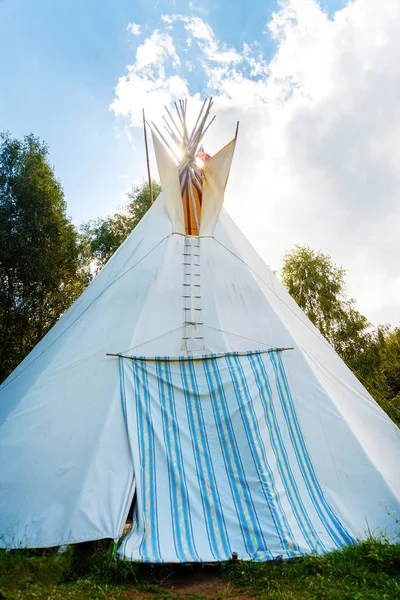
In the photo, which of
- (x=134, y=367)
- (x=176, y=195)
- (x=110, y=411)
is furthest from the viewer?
(x=176, y=195)

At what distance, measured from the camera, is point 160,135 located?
504cm

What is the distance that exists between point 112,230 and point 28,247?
9.56ft

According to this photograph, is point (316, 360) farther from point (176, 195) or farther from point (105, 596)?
point (105, 596)

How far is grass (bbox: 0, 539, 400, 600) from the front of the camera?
2006 millimetres

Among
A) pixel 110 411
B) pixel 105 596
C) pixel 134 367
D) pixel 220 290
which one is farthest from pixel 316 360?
pixel 105 596

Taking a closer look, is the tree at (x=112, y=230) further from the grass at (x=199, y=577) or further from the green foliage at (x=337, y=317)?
the grass at (x=199, y=577)

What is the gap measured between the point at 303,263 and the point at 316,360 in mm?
7409

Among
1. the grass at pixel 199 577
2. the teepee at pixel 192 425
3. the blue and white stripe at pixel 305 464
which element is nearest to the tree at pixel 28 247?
the teepee at pixel 192 425

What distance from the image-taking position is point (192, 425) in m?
3.09

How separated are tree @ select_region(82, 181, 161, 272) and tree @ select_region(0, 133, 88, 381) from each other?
110 centimetres

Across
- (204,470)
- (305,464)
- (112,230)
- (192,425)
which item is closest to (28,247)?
(112,230)

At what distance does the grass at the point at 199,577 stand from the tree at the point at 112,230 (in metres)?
8.72

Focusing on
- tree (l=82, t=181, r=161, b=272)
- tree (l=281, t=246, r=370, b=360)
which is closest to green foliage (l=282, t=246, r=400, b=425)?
tree (l=281, t=246, r=370, b=360)

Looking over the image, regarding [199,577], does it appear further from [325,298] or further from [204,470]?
[325,298]
